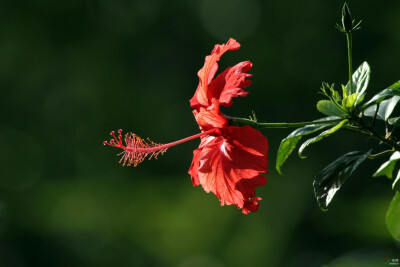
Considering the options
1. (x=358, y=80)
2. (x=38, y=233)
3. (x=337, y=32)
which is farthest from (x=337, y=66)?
(x=358, y=80)

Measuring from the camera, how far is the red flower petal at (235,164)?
3.71 feet

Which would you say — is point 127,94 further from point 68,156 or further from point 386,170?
point 386,170

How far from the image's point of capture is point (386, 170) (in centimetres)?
116

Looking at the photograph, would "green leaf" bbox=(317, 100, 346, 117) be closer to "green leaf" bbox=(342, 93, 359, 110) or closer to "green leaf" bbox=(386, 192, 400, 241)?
"green leaf" bbox=(342, 93, 359, 110)

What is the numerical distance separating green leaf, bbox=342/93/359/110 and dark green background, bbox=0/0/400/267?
13.4ft

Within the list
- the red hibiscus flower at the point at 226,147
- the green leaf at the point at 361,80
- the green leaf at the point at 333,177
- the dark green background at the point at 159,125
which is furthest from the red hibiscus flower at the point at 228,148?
the dark green background at the point at 159,125

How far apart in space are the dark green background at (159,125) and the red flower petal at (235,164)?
3.99 m

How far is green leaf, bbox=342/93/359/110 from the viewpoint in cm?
108

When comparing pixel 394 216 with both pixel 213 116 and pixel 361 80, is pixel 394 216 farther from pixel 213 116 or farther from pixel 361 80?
pixel 213 116

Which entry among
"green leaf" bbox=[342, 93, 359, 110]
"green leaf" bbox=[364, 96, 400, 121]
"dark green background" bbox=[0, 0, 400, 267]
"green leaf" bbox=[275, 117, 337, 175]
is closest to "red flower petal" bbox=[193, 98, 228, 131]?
"green leaf" bbox=[275, 117, 337, 175]

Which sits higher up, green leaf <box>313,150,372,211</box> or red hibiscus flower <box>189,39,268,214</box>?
red hibiscus flower <box>189,39,268,214</box>

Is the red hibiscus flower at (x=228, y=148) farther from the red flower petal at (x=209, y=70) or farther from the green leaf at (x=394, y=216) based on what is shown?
the green leaf at (x=394, y=216)

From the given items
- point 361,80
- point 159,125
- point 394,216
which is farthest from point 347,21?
point 159,125

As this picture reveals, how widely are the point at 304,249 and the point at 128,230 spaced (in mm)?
1668
